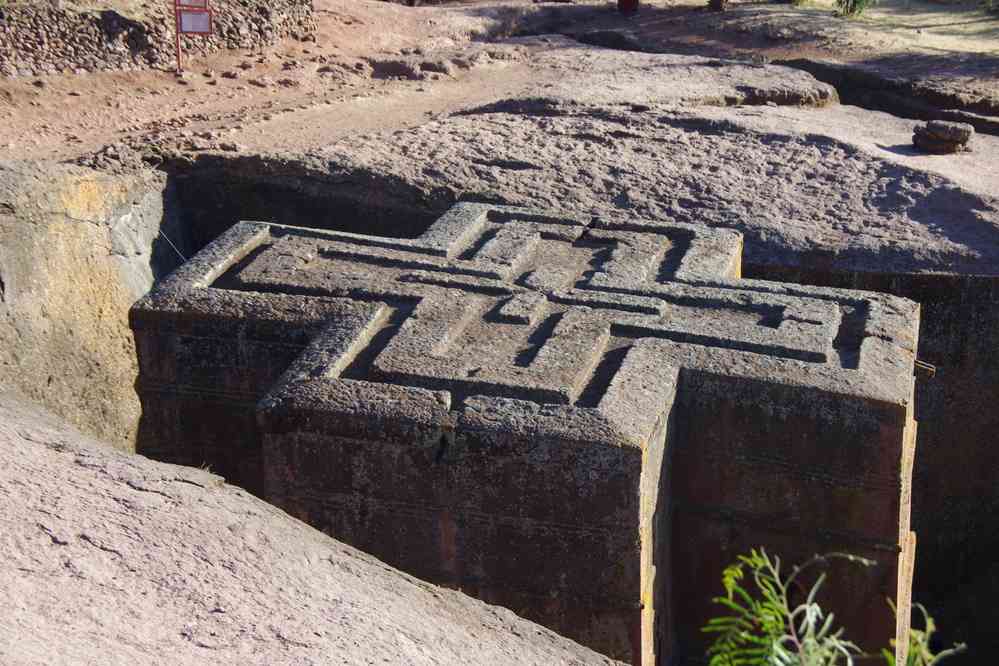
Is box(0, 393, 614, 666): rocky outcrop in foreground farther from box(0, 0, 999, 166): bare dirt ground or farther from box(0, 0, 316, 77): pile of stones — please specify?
box(0, 0, 316, 77): pile of stones

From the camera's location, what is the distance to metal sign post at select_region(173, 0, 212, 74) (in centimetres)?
859

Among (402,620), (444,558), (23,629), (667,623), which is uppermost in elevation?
(23,629)

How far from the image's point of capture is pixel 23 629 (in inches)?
86.7

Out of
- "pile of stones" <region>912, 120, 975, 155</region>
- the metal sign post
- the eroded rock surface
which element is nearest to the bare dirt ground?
the metal sign post

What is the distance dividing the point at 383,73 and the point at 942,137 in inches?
166

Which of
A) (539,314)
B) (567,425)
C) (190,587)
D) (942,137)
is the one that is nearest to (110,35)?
(942,137)

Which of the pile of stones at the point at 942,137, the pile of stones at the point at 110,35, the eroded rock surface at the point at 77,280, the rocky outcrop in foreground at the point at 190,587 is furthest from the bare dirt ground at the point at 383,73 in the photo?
the rocky outcrop in foreground at the point at 190,587

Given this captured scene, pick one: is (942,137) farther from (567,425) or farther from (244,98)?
(244,98)

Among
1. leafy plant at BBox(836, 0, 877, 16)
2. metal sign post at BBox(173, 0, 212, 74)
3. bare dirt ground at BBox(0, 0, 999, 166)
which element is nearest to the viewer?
bare dirt ground at BBox(0, 0, 999, 166)

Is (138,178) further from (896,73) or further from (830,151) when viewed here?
(896,73)

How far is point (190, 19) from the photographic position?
8648 millimetres

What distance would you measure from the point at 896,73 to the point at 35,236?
577 centimetres

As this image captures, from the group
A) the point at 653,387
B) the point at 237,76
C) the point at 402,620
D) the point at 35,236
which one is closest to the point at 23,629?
the point at 402,620

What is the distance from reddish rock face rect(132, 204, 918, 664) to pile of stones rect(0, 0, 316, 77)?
4.57 meters
